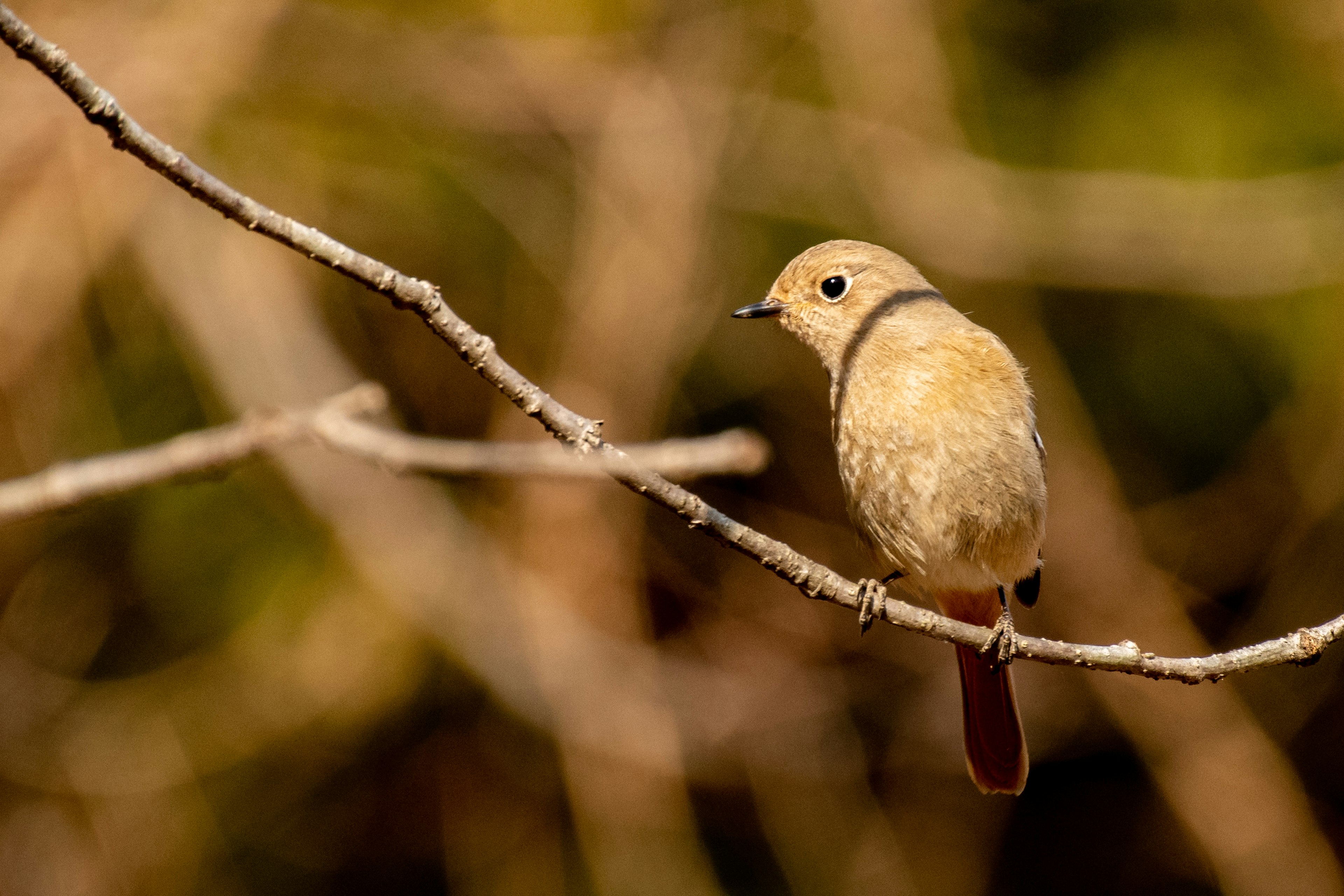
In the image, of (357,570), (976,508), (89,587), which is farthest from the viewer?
(89,587)

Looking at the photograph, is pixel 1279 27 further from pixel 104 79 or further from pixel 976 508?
pixel 104 79

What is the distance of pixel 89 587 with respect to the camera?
4.86m

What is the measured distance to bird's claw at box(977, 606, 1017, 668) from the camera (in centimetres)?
251

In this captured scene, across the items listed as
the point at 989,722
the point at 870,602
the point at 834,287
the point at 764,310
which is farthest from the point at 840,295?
the point at 989,722

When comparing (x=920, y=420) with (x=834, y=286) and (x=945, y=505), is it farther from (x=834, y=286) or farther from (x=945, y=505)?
(x=834, y=286)

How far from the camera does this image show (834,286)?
3.24 meters

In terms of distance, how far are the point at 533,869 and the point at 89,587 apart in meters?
2.17

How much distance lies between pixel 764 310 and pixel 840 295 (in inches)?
8.3

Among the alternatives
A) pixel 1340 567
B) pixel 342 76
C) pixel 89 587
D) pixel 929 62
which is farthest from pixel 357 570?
pixel 1340 567

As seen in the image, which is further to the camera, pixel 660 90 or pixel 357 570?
pixel 660 90

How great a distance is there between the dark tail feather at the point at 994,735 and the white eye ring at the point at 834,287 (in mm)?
1088

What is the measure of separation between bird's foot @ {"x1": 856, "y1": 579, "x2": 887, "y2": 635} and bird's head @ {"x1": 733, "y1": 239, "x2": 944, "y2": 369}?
2.37 feet

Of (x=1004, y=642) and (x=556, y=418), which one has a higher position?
(x=556, y=418)

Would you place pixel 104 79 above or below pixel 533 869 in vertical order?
above
